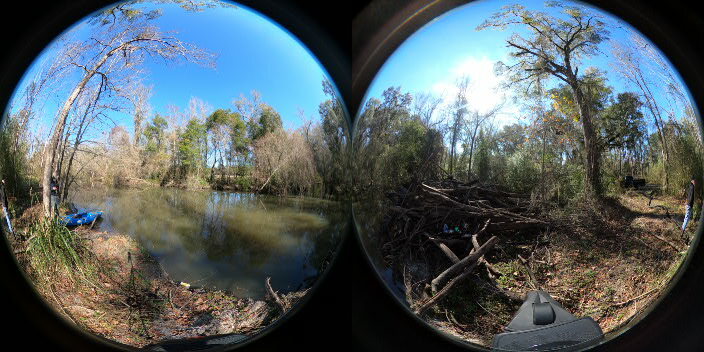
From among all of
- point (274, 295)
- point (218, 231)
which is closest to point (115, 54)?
point (218, 231)

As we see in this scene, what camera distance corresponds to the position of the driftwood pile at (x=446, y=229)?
2605mm

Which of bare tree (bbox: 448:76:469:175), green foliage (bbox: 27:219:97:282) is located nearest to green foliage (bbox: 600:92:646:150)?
bare tree (bbox: 448:76:469:175)

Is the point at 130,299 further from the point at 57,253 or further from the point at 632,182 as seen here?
the point at 632,182

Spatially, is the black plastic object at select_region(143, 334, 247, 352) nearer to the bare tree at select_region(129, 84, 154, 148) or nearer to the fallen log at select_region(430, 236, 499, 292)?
the bare tree at select_region(129, 84, 154, 148)

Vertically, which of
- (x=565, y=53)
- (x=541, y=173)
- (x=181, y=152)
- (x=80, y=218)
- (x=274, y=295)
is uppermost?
(x=565, y=53)

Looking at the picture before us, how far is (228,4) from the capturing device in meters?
3.05

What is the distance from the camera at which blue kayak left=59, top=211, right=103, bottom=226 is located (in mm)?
2617

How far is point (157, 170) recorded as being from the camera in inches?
103

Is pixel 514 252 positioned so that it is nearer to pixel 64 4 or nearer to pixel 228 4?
pixel 228 4

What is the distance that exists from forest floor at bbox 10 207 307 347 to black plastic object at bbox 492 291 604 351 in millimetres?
2031

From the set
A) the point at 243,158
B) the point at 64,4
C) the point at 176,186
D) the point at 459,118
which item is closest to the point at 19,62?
the point at 64,4

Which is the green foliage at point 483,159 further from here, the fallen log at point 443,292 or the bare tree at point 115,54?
the bare tree at point 115,54

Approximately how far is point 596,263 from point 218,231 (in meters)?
2.69

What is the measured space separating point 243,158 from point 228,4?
1.30 m
